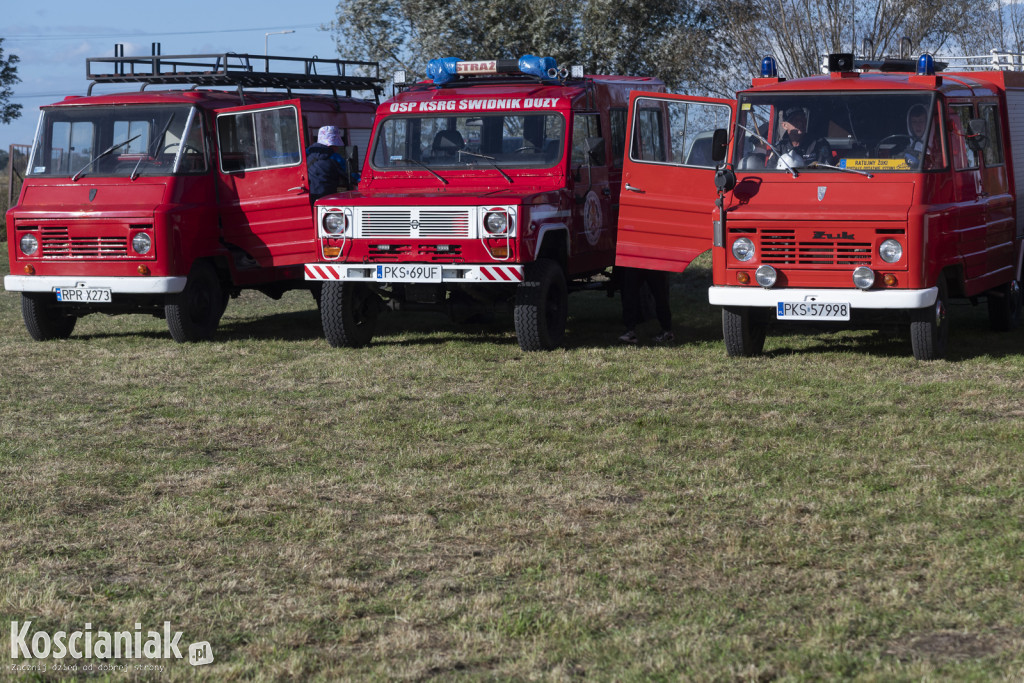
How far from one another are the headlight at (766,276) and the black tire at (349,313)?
371 centimetres

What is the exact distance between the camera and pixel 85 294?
11.8 m

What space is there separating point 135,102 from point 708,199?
18.6ft

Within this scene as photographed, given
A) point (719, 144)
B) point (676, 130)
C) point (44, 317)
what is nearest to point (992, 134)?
point (719, 144)

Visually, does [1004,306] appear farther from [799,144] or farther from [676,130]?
[676,130]

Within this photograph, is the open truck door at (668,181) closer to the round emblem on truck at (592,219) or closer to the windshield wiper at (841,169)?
the round emblem on truck at (592,219)

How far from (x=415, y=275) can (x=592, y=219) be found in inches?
81.1

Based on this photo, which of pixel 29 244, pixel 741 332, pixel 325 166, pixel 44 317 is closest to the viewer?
pixel 741 332

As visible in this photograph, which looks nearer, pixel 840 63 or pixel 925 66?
pixel 925 66

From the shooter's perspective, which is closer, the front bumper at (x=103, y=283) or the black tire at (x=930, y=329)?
the black tire at (x=930, y=329)

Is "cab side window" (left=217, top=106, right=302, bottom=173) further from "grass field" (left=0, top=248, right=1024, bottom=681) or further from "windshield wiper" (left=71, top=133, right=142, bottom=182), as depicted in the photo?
"grass field" (left=0, top=248, right=1024, bottom=681)

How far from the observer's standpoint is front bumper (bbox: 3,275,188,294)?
11719 millimetres

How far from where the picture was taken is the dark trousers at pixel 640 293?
11.8 metres

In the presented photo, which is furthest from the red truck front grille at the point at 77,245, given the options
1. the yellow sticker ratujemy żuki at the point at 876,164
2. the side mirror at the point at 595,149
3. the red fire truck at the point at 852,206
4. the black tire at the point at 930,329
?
the black tire at the point at 930,329

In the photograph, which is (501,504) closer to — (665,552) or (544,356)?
(665,552)
